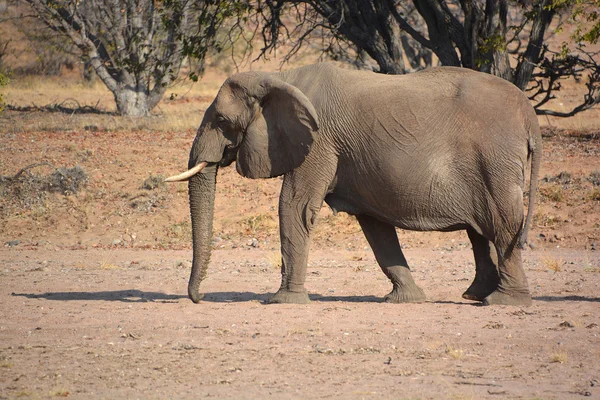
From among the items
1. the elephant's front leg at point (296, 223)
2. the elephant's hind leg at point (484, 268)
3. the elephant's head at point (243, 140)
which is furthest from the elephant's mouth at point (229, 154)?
the elephant's hind leg at point (484, 268)

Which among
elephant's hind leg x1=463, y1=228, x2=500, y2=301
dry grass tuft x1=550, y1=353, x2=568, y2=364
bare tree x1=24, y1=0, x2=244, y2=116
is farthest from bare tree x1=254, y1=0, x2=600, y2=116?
dry grass tuft x1=550, y1=353, x2=568, y2=364

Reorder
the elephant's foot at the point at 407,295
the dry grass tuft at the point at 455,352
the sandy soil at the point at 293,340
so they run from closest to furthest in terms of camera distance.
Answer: the sandy soil at the point at 293,340 → the dry grass tuft at the point at 455,352 → the elephant's foot at the point at 407,295

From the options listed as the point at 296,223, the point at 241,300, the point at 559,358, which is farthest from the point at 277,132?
the point at 559,358

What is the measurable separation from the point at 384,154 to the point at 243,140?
4.59 ft

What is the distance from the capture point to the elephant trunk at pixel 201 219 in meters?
8.94

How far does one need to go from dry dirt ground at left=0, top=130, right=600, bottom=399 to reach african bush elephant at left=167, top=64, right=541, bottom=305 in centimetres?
76

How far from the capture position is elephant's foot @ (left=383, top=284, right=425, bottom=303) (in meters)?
9.18

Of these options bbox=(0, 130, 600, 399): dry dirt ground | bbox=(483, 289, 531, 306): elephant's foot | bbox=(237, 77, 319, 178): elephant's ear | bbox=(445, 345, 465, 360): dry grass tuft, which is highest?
bbox=(237, 77, 319, 178): elephant's ear

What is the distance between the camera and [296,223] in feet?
28.7

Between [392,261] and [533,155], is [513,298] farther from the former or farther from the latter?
[533,155]

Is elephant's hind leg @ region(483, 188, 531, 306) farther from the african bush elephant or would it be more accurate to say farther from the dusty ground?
the dusty ground

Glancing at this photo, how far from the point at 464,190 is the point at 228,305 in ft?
8.54

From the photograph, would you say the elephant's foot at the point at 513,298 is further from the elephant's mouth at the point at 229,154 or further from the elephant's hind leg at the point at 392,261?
the elephant's mouth at the point at 229,154

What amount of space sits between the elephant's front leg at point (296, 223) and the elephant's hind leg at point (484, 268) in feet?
5.26
